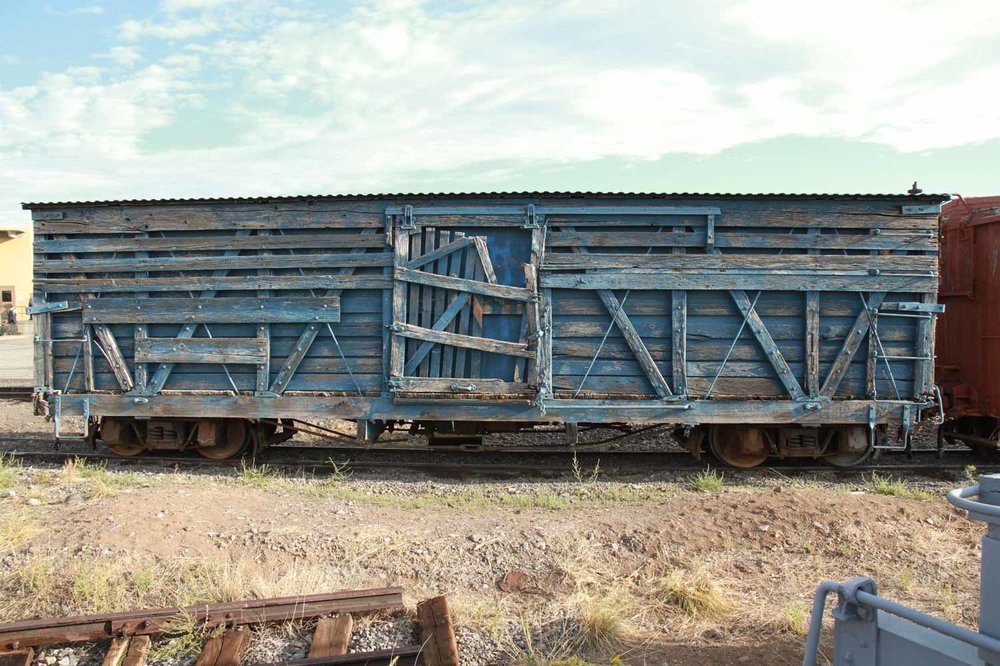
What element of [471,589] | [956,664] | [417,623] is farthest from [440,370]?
[956,664]

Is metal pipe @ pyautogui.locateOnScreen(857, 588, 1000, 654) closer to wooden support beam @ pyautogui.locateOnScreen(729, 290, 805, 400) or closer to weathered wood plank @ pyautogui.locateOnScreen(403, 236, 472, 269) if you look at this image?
wooden support beam @ pyautogui.locateOnScreen(729, 290, 805, 400)

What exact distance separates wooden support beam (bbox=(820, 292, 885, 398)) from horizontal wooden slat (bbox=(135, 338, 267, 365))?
7.00 m

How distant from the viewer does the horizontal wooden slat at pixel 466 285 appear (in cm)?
852

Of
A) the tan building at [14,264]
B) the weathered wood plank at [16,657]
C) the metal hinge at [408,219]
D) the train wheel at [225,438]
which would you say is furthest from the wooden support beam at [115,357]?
the tan building at [14,264]

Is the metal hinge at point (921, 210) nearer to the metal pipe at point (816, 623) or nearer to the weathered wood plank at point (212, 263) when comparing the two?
the weathered wood plank at point (212, 263)

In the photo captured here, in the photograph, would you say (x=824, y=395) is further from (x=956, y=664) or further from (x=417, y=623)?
(x=956, y=664)

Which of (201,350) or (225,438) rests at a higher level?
(201,350)

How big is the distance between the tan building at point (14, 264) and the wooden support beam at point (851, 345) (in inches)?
1791

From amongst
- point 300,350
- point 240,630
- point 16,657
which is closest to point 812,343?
point 300,350

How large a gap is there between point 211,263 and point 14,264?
137 ft

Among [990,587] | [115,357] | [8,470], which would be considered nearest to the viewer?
[990,587]

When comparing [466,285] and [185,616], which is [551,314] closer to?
[466,285]

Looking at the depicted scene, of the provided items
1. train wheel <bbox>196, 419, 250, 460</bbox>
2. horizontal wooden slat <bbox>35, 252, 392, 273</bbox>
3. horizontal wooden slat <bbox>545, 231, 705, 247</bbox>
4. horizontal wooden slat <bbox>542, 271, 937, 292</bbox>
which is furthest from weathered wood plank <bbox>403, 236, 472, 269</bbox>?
train wheel <bbox>196, 419, 250, 460</bbox>

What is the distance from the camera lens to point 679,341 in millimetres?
8547
